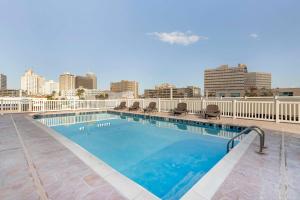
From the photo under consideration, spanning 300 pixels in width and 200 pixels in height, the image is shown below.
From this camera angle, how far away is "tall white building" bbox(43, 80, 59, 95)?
7374 cm

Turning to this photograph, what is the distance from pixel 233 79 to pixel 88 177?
76.2m

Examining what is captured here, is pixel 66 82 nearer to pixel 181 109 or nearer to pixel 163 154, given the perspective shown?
pixel 181 109

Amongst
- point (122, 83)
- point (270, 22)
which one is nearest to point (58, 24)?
point (270, 22)

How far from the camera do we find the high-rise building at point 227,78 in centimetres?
6700

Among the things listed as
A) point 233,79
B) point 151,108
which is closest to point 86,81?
point 233,79

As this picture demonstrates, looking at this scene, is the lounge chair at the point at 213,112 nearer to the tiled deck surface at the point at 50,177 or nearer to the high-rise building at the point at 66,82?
the tiled deck surface at the point at 50,177

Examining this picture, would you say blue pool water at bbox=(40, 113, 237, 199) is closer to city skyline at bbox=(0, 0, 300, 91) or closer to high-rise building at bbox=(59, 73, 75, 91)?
city skyline at bbox=(0, 0, 300, 91)

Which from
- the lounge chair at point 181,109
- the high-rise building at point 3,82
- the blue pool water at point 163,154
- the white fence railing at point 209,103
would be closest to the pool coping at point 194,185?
the blue pool water at point 163,154

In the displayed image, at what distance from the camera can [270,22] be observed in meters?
13.6

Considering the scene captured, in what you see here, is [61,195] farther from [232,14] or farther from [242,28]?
[242,28]

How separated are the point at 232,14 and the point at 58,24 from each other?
47.7ft

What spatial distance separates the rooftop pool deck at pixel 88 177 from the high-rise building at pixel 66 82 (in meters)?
87.2

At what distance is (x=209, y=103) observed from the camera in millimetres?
8531

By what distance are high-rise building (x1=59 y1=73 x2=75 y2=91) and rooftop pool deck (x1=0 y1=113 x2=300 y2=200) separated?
87.2 m
